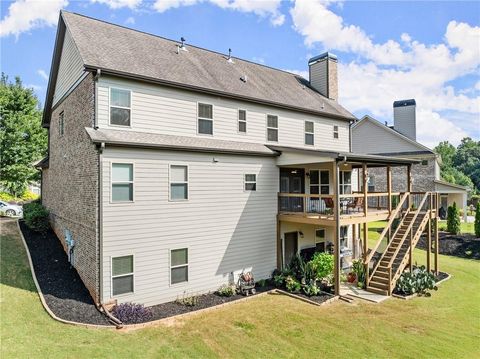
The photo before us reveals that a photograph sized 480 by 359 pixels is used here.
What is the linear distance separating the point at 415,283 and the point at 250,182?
26.8 feet

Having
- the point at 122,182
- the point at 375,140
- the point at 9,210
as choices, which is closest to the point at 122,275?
the point at 122,182

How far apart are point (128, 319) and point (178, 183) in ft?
15.7

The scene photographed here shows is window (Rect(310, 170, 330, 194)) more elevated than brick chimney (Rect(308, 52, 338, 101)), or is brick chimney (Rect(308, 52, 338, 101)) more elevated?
brick chimney (Rect(308, 52, 338, 101))

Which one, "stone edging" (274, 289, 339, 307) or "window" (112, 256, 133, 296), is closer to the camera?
"window" (112, 256, 133, 296)

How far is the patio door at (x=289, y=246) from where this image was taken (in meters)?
15.1

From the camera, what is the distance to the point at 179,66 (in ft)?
45.1

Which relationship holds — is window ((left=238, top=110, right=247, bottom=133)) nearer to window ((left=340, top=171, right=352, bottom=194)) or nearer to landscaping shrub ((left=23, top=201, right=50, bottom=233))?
window ((left=340, top=171, right=352, bottom=194))

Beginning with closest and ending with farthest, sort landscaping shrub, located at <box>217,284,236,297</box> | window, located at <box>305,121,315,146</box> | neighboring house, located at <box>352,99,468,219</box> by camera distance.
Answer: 1. landscaping shrub, located at <box>217,284,236,297</box>
2. window, located at <box>305,121,315,146</box>
3. neighboring house, located at <box>352,99,468,219</box>

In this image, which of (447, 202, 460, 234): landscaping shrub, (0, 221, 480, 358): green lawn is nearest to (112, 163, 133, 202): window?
(0, 221, 480, 358): green lawn

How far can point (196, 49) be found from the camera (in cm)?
1653

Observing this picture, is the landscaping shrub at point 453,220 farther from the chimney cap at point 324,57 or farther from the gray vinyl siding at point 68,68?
the gray vinyl siding at point 68,68

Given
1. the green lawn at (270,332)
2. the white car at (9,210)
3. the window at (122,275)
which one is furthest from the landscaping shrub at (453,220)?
the white car at (9,210)

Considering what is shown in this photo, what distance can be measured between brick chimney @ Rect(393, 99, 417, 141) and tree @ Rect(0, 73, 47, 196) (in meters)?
35.4

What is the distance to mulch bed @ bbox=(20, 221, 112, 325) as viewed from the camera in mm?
9420
